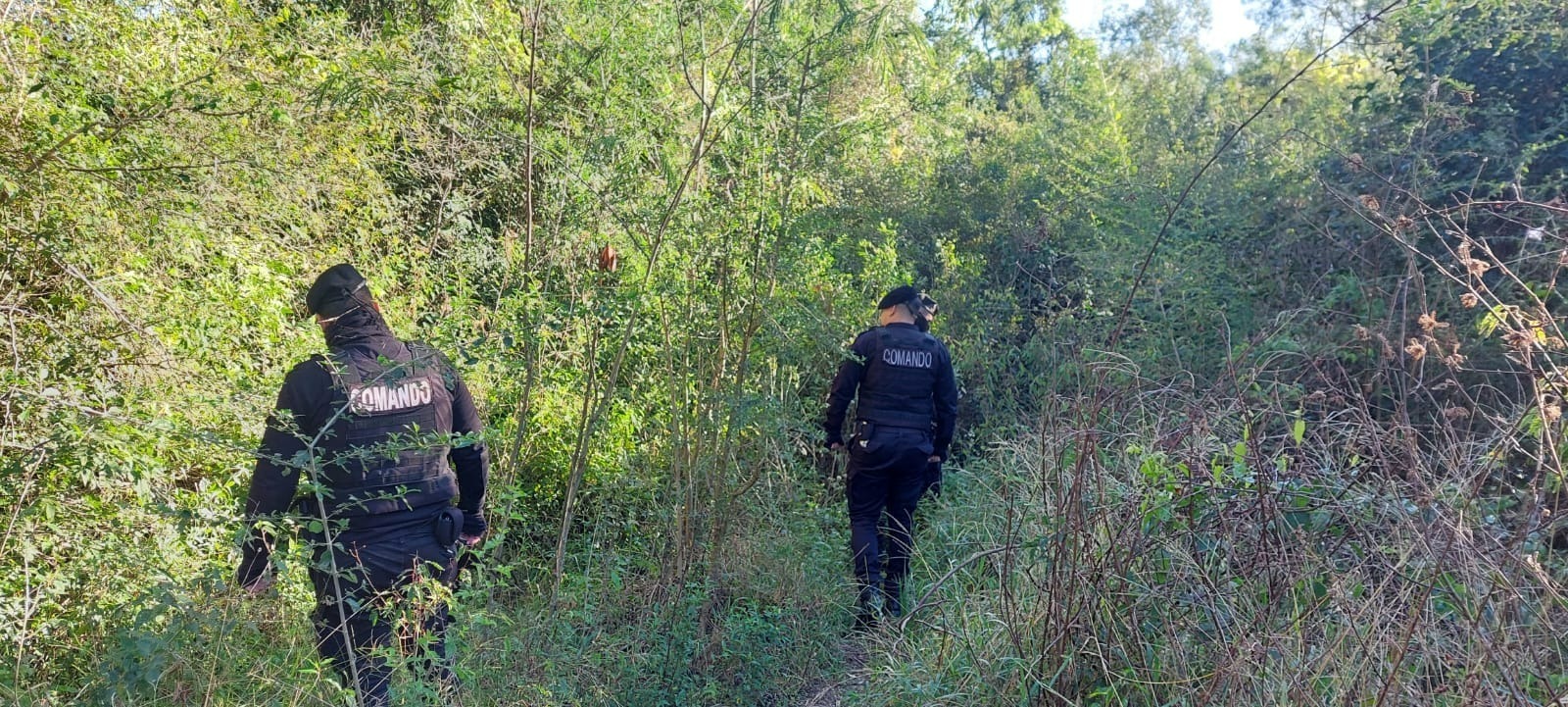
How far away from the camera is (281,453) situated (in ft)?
10.2

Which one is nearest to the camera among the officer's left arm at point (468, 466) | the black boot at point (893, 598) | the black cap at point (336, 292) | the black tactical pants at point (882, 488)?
the black cap at point (336, 292)

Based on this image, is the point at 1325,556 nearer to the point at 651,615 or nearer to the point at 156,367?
the point at 651,615

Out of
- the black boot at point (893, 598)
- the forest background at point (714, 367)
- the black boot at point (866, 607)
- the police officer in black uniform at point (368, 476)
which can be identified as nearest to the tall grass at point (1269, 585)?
the forest background at point (714, 367)

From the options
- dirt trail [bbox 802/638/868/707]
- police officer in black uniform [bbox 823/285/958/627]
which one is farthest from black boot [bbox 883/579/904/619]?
dirt trail [bbox 802/638/868/707]

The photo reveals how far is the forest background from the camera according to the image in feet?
9.83

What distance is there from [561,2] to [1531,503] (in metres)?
4.27

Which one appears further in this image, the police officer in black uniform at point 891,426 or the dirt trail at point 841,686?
the police officer in black uniform at point 891,426

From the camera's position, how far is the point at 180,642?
2750 mm

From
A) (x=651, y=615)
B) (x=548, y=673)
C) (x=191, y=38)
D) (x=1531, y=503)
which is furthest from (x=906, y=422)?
(x=191, y=38)

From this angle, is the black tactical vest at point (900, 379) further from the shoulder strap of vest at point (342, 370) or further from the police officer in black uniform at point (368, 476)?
the shoulder strap of vest at point (342, 370)

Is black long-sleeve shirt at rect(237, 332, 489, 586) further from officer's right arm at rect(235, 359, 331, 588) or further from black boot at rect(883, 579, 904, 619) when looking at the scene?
black boot at rect(883, 579, 904, 619)

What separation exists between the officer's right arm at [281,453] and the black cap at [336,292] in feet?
0.66

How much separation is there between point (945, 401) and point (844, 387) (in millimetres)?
556

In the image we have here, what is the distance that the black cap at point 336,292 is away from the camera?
3.32m
